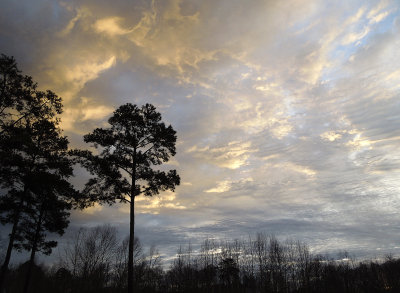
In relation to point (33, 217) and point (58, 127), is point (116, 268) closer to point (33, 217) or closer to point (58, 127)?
point (33, 217)

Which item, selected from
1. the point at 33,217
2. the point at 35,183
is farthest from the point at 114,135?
the point at 33,217

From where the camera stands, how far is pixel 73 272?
157ft

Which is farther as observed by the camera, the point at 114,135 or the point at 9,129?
the point at 114,135

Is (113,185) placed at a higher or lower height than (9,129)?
lower

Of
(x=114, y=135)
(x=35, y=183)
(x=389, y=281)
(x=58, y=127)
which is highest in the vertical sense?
(x=58, y=127)

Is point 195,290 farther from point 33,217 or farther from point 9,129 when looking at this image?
point 9,129

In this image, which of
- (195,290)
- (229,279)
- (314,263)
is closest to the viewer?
(195,290)

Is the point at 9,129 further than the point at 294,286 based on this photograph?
No

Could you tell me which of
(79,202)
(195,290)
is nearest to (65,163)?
(79,202)

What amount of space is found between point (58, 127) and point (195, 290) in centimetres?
5386

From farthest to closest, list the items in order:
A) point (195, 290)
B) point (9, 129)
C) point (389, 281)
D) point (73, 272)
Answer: point (389, 281) → point (195, 290) → point (73, 272) → point (9, 129)

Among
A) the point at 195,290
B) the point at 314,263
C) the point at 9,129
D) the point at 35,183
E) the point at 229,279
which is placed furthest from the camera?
the point at 314,263

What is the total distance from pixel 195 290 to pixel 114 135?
177 feet

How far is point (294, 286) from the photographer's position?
6762 centimetres
